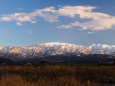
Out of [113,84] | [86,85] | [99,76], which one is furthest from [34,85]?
[99,76]

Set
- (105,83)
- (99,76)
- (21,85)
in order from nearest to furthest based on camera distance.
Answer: (21,85) → (105,83) → (99,76)

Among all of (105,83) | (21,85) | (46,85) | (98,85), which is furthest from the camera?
(105,83)

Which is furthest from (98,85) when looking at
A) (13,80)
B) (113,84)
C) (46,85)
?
(13,80)

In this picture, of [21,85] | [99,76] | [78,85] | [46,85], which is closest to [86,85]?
[78,85]

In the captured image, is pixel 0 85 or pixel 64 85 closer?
pixel 0 85

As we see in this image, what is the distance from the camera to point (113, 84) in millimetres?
20438

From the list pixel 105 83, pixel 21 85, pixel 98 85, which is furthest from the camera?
pixel 105 83

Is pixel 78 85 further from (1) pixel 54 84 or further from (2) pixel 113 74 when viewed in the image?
(2) pixel 113 74

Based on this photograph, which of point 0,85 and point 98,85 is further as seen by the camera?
point 98,85

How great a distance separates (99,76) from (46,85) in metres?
9.19

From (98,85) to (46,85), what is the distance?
186 inches

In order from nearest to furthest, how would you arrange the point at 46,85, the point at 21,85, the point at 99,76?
the point at 21,85
the point at 46,85
the point at 99,76

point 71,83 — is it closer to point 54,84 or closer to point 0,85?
point 54,84

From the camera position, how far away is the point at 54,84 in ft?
54.0
